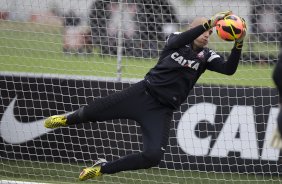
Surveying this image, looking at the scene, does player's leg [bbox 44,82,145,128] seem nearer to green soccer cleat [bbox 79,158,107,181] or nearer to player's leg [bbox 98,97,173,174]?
player's leg [bbox 98,97,173,174]

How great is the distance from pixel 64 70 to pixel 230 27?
4091 mm

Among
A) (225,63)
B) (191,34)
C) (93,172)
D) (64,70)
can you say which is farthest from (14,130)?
(191,34)

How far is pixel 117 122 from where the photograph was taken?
8.62 metres

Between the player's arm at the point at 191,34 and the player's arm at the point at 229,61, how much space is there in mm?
282

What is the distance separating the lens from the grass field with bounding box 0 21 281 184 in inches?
327

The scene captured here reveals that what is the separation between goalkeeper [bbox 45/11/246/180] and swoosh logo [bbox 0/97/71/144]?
6.45ft

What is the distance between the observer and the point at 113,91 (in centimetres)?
855

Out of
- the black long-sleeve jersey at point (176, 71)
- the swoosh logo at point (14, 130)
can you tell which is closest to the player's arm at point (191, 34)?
the black long-sleeve jersey at point (176, 71)

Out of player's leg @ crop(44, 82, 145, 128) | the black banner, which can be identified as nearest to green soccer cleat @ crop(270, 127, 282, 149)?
A: player's leg @ crop(44, 82, 145, 128)

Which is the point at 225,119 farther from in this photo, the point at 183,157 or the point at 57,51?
the point at 57,51

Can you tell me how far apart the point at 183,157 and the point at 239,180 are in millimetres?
717

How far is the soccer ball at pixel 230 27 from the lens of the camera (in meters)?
5.98

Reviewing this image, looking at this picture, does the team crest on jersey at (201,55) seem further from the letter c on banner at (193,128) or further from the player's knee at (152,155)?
the letter c on banner at (193,128)

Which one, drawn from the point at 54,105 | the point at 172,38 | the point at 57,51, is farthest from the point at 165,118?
the point at 57,51
